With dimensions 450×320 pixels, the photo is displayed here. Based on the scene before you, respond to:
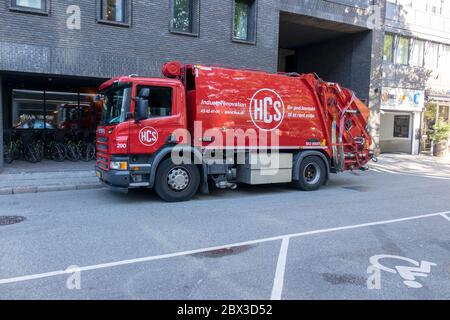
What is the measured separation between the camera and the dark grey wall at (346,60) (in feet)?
65.6

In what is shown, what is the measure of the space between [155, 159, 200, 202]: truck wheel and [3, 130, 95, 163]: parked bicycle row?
7.77 m

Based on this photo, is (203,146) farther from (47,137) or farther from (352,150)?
(47,137)

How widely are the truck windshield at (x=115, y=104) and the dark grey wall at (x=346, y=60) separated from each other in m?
14.9

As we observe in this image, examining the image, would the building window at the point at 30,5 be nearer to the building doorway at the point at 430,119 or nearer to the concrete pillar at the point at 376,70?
the concrete pillar at the point at 376,70

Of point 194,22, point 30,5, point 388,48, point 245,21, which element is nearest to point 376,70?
point 388,48

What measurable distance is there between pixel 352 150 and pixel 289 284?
837 cm

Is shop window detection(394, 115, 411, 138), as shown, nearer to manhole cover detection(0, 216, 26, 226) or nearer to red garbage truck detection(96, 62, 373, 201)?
red garbage truck detection(96, 62, 373, 201)

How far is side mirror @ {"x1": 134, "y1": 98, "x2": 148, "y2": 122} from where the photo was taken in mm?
8078

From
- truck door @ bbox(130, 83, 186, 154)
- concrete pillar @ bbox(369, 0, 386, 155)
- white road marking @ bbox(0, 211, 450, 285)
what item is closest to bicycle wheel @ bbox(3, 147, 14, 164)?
truck door @ bbox(130, 83, 186, 154)

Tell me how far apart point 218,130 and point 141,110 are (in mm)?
2003

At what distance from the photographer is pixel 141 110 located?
8117 mm

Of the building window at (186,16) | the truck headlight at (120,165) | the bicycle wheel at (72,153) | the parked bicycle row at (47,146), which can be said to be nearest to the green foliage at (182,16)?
the building window at (186,16)

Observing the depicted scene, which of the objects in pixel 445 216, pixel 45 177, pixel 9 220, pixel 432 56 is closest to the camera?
pixel 9 220

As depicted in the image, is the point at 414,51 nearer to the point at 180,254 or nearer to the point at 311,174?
the point at 311,174
